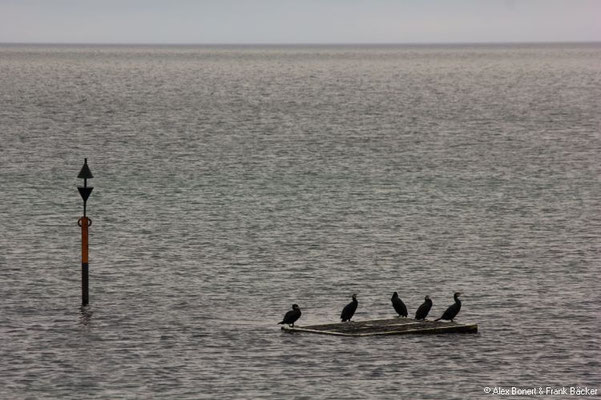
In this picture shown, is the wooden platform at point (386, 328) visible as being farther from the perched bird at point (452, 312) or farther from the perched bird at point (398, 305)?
the perched bird at point (398, 305)

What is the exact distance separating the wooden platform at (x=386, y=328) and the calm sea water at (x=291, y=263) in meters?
0.29

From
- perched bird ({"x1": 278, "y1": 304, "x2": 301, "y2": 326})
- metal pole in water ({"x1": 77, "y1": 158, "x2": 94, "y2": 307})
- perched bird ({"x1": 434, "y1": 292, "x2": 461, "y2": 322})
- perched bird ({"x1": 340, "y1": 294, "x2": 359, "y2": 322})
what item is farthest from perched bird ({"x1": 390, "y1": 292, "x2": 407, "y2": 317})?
metal pole in water ({"x1": 77, "y1": 158, "x2": 94, "y2": 307})

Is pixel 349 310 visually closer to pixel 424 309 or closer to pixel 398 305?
pixel 398 305

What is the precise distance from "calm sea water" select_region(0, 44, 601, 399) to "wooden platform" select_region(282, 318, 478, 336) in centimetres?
29

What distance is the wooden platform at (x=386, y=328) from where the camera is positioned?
134 feet

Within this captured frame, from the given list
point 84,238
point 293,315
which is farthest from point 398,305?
point 84,238

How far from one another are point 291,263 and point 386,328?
44.2 feet

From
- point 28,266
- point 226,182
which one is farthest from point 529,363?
point 226,182

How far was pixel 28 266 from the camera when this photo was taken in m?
52.3

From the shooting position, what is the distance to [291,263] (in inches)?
2131

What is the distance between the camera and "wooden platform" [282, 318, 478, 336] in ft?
134

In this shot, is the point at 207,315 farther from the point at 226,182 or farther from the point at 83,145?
the point at 83,145

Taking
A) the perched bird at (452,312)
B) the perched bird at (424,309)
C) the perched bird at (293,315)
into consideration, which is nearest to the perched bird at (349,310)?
the perched bird at (293,315)

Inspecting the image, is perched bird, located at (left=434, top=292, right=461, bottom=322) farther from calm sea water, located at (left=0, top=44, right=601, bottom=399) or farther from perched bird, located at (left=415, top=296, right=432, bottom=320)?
calm sea water, located at (left=0, top=44, right=601, bottom=399)
